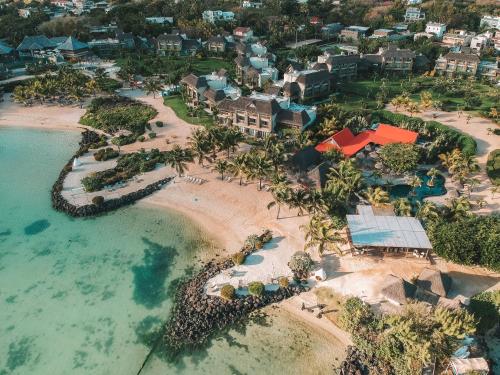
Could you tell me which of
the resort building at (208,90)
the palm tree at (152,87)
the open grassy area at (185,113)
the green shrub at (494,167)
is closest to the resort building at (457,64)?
the green shrub at (494,167)

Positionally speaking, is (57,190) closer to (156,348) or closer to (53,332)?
(53,332)

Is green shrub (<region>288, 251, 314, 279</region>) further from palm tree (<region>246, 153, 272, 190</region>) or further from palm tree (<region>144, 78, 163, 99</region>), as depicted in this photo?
palm tree (<region>144, 78, 163, 99</region>)

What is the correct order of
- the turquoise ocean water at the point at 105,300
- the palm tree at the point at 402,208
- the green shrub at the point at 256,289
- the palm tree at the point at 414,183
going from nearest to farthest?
the turquoise ocean water at the point at 105,300 < the green shrub at the point at 256,289 < the palm tree at the point at 402,208 < the palm tree at the point at 414,183

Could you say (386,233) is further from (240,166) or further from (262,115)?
(262,115)

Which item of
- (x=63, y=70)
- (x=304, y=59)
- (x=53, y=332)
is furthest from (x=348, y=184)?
(x=63, y=70)

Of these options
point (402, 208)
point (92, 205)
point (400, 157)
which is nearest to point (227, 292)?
point (402, 208)

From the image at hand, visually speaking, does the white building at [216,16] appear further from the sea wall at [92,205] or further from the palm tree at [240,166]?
the palm tree at [240,166]

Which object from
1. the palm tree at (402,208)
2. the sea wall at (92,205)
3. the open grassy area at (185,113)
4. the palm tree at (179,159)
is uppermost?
the palm tree at (179,159)
